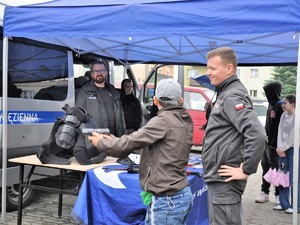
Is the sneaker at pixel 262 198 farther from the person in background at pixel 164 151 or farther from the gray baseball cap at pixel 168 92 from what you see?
the gray baseball cap at pixel 168 92

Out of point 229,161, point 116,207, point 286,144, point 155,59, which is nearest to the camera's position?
point 229,161

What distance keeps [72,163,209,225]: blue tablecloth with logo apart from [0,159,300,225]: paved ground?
139cm

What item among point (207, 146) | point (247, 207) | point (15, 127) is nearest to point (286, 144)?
point (247, 207)

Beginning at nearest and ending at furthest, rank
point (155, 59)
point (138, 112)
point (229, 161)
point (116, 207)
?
1. point (229, 161)
2. point (116, 207)
3. point (138, 112)
4. point (155, 59)

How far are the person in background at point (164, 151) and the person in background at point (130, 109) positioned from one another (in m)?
4.07

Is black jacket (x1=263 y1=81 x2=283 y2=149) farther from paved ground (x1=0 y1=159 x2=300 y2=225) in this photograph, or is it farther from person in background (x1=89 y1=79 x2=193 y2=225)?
person in background (x1=89 y1=79 x2=193 y2=225)

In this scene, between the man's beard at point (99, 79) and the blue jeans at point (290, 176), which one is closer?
the man's beard at point (99, 79)

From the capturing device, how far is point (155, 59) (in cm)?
786

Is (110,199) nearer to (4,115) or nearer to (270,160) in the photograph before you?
(4,115)

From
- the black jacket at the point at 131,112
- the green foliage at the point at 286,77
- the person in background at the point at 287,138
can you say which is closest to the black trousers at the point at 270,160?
the person in background at the point at 287,138

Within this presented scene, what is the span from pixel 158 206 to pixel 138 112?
4320 mm

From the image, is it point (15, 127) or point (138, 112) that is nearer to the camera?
point (15, 127)

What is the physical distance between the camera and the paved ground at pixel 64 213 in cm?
485

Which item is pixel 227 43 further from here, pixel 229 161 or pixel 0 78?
pixel 229 161
